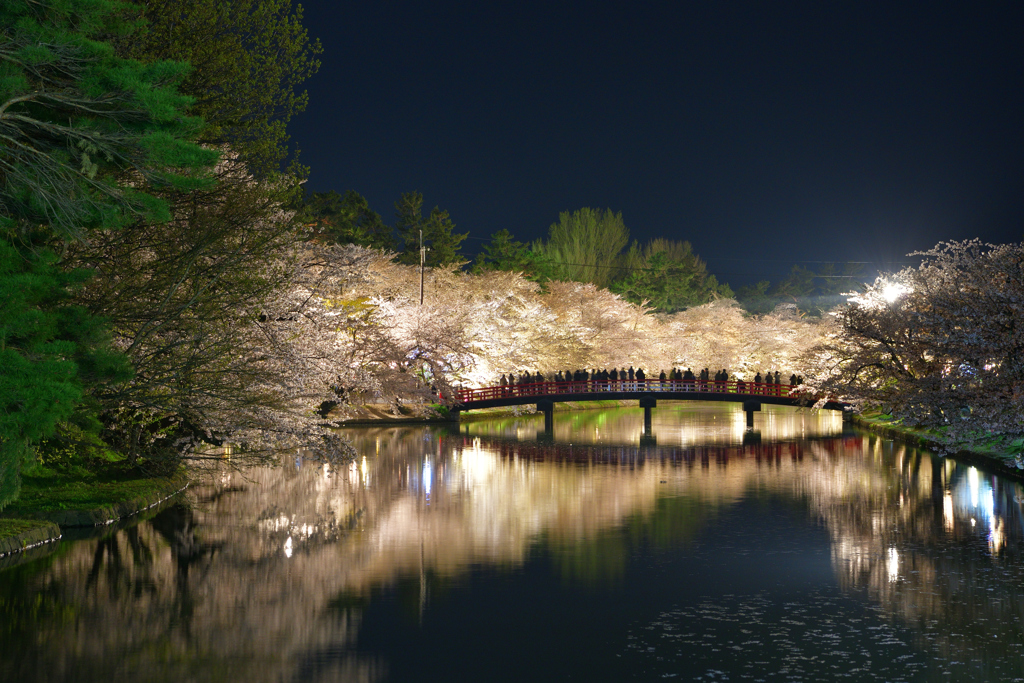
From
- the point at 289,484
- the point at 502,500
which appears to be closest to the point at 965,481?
the point at 502,500

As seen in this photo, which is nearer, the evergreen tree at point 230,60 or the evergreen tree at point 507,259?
the evergreen tree at point 230,60

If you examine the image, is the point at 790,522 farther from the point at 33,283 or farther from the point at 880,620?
the point at 33,283

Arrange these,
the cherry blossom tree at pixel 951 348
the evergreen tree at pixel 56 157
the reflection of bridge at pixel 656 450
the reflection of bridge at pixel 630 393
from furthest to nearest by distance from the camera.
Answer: the reflection of bridge at pixel 630 393
the reflection of bridge at pixel 656 450
the cherry blossom tree at pixel 951 348
the evergreen tree at pixel 56 157

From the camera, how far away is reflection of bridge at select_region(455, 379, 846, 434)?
156 feet

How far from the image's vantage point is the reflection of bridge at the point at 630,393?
47.6 m

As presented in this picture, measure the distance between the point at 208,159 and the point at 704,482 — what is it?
1795 cm

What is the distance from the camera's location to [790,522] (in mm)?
19312

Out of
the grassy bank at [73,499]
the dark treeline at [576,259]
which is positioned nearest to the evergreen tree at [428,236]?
the dark treeline at [576,259]

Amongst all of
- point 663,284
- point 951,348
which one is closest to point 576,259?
point 663,284

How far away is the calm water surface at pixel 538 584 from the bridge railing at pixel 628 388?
74.5ft

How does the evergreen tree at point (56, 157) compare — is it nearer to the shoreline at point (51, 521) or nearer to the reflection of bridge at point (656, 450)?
the shoreline at point (51, 521)

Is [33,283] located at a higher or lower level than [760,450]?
higher

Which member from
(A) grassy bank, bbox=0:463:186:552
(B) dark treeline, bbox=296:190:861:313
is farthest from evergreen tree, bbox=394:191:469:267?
(A) grassy bank, bbox=0:463:186:552

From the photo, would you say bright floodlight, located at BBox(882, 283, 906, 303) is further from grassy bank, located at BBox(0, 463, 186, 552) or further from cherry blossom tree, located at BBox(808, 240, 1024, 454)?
grassy bank, located at BBox(0, 463, 186, 552)
